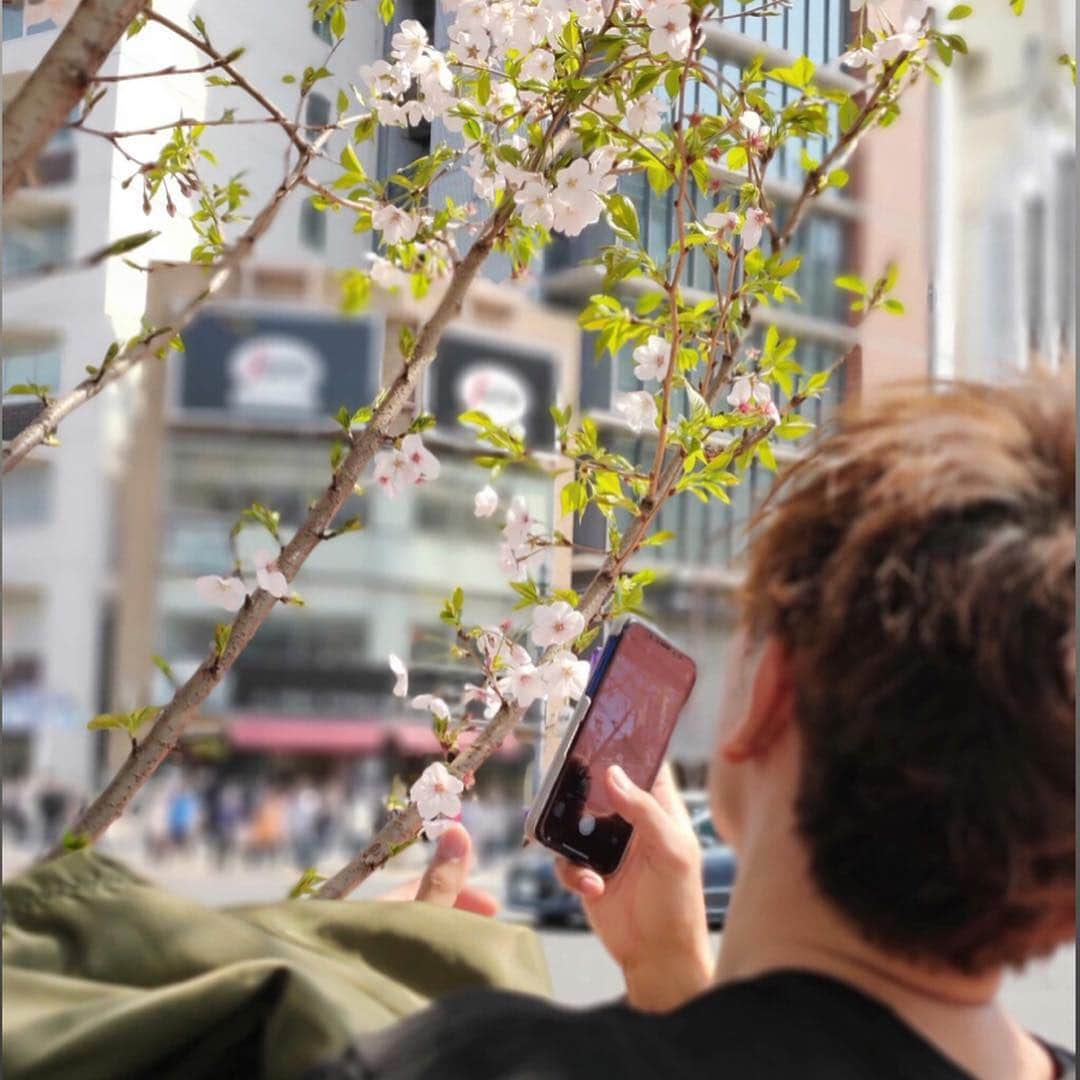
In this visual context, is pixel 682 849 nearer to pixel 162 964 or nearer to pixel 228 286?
pixel 162 964

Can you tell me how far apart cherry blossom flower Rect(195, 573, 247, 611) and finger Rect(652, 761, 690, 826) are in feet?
1.20

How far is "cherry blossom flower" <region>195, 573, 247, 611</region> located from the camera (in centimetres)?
100

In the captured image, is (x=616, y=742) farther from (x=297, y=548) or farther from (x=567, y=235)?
(x=567, y=235)

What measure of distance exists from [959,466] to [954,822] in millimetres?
126

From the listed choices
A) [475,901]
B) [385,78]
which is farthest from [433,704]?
[385,78]

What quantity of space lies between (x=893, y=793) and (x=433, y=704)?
66cm

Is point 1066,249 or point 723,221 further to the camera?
point 723,221

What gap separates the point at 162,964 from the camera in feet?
1.83

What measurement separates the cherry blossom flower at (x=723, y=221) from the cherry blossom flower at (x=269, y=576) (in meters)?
0.43

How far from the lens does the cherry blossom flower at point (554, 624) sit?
105cm

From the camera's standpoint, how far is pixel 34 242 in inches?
28.6

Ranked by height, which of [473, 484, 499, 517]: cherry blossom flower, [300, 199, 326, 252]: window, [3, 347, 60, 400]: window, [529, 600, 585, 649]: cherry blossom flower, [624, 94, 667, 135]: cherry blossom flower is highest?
[624, 94, 667, 135]: cherry blossom flower

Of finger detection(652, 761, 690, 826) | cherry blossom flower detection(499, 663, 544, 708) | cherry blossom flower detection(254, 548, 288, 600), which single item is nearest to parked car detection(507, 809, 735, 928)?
finger detection(652, 761, 690, 826)

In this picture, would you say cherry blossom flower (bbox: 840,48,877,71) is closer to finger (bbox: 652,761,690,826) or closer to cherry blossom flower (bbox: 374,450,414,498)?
cherry blossom flower (bbox: 374,450,414,498)
